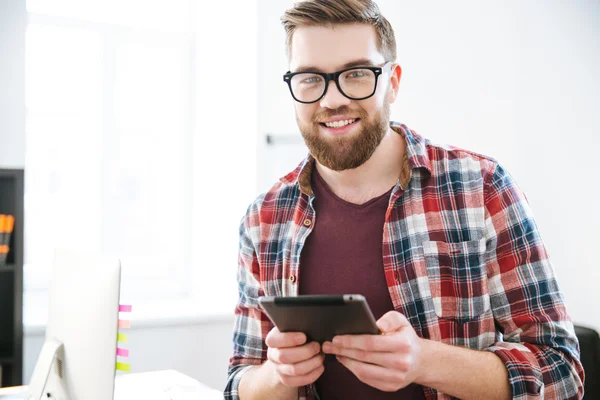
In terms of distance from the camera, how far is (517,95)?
2764mm

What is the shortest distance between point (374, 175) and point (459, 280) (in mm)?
337

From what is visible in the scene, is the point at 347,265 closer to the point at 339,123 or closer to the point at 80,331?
the point at 339,123

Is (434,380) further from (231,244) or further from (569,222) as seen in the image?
(231,244)

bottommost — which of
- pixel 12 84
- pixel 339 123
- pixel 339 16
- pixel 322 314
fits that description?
pixel 322 314

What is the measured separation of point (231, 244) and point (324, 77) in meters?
2.03

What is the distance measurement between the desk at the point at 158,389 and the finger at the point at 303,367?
2.62ft

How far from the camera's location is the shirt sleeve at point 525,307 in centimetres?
132

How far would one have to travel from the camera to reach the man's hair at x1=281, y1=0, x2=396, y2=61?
1487mm

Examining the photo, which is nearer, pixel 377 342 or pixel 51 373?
pixel 377 342

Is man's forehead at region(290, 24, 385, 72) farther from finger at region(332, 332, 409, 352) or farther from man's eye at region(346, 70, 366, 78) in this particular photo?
finger at region(332, 332, 409, 352)

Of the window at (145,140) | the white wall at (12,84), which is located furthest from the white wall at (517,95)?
the white wall at (12,84)

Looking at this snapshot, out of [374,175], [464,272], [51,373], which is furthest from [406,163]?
[51,373]

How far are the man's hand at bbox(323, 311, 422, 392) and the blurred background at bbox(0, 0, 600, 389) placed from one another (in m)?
1.59

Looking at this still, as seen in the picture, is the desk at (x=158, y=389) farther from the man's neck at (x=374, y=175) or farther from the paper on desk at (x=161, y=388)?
the man's neck at (x=374, y=175)
